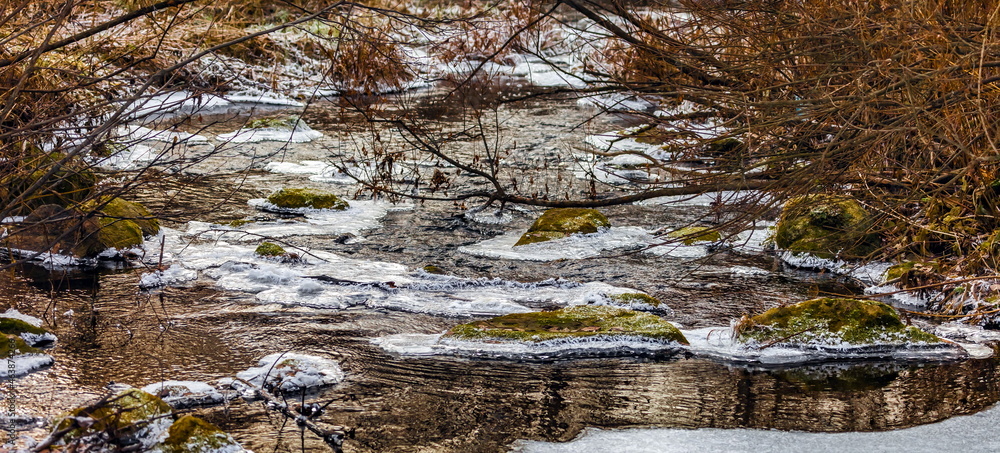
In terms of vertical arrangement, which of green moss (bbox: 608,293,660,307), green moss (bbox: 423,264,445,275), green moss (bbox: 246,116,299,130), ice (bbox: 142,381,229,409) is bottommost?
ice (bbox: 142,381,229,409)

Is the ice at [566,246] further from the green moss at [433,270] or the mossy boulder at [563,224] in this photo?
the green moss at [433,270]

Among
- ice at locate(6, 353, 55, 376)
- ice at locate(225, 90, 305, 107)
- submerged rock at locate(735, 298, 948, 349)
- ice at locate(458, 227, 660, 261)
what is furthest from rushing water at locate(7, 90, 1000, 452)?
ice at locate(225, 90, 305, 107)

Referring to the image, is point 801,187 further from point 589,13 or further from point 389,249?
point 389,249

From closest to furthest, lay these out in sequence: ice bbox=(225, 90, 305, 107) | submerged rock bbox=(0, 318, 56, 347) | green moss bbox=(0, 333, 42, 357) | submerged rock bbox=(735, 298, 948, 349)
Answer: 1. green moss bbox=(0, 333, 42, 357)
2. submerged rock bbox=(0, 318, 56, 347)
3. submerged rock bbox=(735, 298, 948, 349)
4. ice bbox=(225, 90, 305, 107)

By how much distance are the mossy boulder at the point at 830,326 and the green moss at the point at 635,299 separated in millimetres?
804

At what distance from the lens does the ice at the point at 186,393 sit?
4912 mm

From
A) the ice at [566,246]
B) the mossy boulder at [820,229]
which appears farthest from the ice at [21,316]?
the mossy boulder at [820,229]

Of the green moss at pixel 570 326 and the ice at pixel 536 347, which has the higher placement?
the green moss at pixel 570 326

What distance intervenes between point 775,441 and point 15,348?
4.43m

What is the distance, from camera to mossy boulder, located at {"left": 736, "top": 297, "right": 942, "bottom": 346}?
6.26m

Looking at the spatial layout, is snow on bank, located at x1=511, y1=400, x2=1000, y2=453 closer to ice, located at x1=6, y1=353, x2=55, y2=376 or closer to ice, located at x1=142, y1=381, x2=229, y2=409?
ice, located at x1=142, y1=381, x2=229, y2=409

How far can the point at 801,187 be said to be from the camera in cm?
571

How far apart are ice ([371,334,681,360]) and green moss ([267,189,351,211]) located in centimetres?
450

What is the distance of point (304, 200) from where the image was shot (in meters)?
10.5
